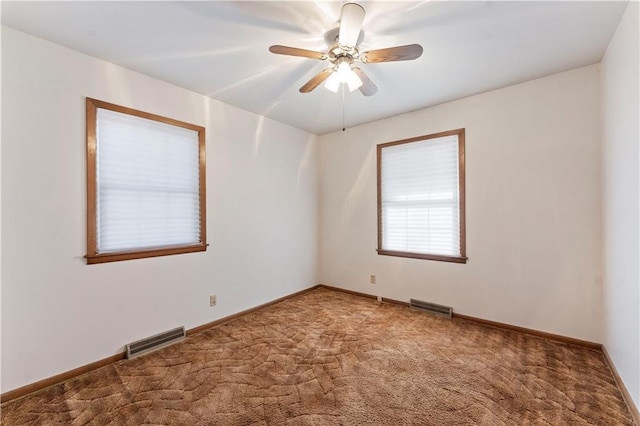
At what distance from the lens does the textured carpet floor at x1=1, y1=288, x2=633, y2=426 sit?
5.76 feet

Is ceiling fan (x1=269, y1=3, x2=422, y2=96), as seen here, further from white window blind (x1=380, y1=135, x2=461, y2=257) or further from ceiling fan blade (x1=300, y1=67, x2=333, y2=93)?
white window blind (x1=380, y1=135, x2=461, y2=257)

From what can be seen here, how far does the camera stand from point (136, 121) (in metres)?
2.60

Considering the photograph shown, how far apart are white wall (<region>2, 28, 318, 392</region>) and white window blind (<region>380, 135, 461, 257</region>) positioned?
1961 millimetres

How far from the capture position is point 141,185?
263cm

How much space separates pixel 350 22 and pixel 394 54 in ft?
1.26

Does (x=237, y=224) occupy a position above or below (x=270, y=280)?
above

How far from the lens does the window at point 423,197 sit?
3312 millimetres

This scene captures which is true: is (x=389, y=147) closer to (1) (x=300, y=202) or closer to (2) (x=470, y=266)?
(1) (x=300, y=202)

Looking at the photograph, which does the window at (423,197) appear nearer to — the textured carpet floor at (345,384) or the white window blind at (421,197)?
the white window blind at (421,197)

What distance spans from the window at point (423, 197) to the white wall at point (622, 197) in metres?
1.19

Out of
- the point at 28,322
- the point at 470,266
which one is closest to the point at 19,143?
the point at 28,322

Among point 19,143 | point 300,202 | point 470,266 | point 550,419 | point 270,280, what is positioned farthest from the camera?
point 300,202

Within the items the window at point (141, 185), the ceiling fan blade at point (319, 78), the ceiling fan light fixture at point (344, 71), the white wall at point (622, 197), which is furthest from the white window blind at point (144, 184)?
the white wall at point (622, 197)

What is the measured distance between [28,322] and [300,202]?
3.13 m
